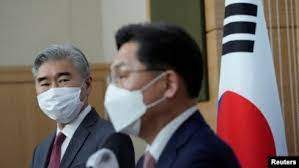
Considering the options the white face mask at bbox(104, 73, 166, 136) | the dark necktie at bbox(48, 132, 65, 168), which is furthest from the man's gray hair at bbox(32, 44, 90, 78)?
the white face mask at bbox(104, 73, 166, 136)

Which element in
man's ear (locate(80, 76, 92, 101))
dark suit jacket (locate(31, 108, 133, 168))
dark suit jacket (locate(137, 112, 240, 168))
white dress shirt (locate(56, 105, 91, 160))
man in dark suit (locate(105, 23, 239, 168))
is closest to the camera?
dark suit jacket (locate(137, 112, 240, 168))

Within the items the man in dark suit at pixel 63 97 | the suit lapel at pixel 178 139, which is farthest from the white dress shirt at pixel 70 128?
the suit lapel at pixel 178 139

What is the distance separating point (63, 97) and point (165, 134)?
43.0 inches

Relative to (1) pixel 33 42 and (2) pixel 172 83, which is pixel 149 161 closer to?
(2) pixel 172 83

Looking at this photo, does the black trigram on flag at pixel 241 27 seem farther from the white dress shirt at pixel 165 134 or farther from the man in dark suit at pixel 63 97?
the white dress shirt at pixel 165 134

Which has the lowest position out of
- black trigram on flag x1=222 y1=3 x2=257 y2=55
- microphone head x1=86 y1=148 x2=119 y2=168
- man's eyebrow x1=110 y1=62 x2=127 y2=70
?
microphone head x1=86 y1=148 x2=119 y2=168

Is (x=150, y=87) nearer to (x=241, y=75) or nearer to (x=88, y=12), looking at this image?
(x=241, y=75)

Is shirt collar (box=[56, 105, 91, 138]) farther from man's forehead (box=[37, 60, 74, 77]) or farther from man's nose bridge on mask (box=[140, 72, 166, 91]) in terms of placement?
man's nose bridge on mask (box=[140, 72, 166, 91])

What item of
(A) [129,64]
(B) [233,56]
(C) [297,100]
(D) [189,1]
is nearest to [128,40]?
(A) [129,64]

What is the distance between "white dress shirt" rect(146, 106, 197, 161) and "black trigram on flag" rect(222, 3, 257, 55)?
52.6 inches

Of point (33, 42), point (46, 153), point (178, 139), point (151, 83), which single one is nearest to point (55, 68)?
point (46, 153)

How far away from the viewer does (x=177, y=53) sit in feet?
5.13

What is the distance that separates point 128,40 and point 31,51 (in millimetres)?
4012

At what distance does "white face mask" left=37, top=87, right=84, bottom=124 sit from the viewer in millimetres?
2568
